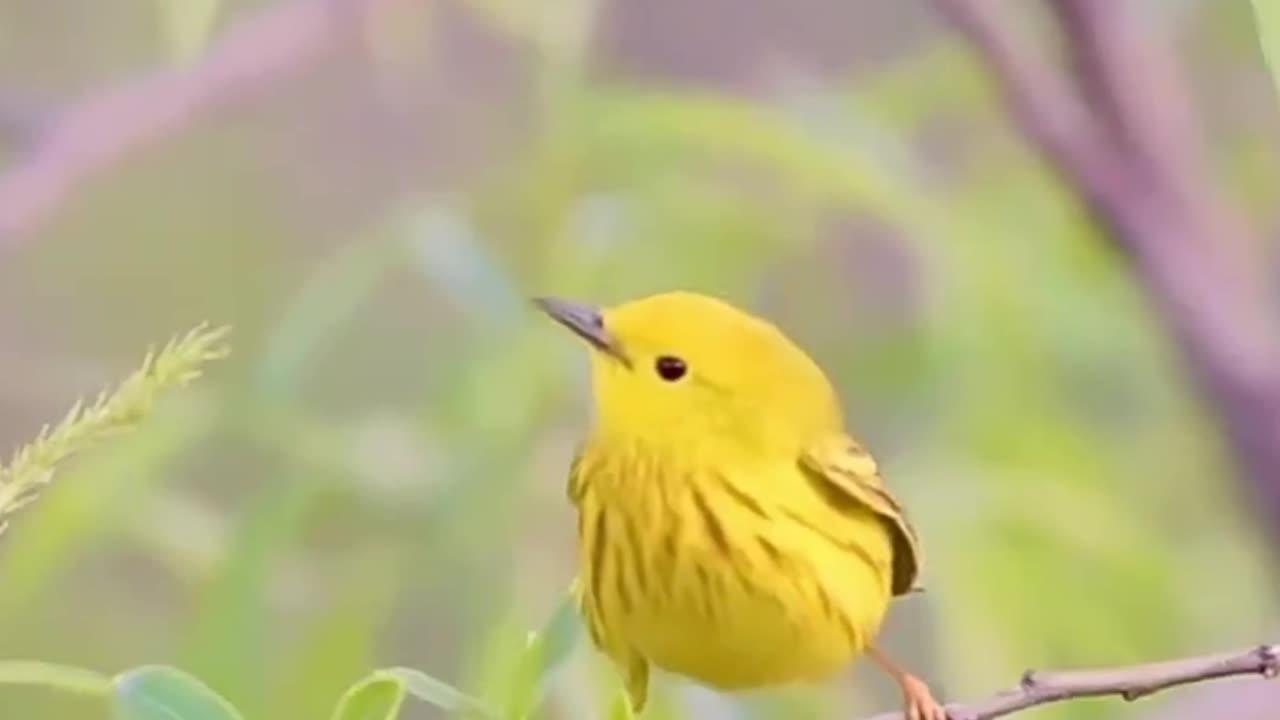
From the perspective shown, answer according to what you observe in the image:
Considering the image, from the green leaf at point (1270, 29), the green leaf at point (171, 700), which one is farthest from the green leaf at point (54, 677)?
the green leaf at point (1270, 29)

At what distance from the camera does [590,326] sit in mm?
475

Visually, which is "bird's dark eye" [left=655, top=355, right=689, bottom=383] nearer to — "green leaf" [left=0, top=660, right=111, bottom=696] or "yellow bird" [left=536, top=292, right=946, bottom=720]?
"yellow bird" [left=536, top=292, right=946, bottom=720]

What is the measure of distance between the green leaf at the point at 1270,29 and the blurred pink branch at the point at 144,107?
0.58m

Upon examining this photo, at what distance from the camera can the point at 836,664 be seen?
483mm

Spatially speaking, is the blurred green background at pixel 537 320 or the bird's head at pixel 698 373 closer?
the bird's head at pixel 698 373

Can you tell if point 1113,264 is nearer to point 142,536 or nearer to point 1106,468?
point 1106,468

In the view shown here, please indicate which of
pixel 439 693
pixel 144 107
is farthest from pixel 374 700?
pixel 144 107

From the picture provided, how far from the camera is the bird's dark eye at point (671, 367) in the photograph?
48cm

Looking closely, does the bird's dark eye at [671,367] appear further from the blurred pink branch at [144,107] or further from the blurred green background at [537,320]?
the blurred pink branch at [144,107]

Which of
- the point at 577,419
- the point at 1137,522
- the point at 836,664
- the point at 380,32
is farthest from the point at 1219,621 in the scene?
the point at 836,664

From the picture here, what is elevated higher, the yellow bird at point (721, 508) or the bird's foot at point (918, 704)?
the yellow bird at point (721, 508)

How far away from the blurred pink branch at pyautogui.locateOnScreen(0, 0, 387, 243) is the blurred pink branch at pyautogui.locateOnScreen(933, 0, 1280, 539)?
292 mm

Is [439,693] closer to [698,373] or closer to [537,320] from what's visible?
[698,373]

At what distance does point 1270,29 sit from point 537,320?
0.46 meters
